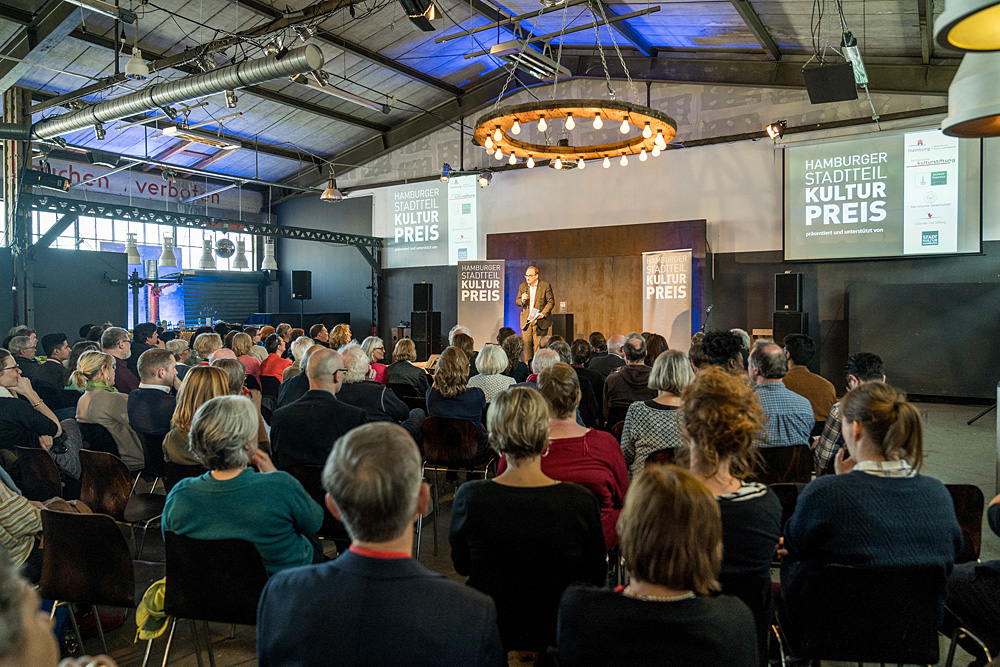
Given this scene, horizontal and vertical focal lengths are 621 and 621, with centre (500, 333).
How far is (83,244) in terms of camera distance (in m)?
13.9

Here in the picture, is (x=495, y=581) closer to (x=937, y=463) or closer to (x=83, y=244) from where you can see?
(x=937, y=463)

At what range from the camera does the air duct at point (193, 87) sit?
7352 mm

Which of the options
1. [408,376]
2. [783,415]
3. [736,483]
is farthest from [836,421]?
[408,376]

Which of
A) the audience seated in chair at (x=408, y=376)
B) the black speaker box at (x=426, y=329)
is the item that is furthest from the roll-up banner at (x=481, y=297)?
the audience seated in chair at (x=408, y=376)

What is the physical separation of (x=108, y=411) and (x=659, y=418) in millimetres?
3439

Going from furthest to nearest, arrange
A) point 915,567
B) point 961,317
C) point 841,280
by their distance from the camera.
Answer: point 841,280, point 961,317, point 915,567

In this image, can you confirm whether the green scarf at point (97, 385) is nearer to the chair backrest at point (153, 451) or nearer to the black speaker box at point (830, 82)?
the chair backrest at point (153, 451)

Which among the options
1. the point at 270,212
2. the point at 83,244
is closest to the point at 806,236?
the point at 270,212

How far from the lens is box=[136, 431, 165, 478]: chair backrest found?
3.79 metres

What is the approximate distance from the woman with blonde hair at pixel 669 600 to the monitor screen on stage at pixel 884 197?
998cm

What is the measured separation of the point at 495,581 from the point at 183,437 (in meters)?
1.95

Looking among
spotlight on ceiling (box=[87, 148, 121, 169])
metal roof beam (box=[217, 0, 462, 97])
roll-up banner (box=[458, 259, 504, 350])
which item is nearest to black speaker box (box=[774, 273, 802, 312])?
roll-up banner (box=[458, 259, 504, 350])

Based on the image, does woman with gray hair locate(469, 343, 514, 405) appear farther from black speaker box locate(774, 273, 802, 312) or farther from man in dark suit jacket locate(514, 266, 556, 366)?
black speaker box locate(774, 273, 802, 312)

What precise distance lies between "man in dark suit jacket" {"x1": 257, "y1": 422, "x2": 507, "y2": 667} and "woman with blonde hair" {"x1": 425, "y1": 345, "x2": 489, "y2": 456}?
2948 mm
